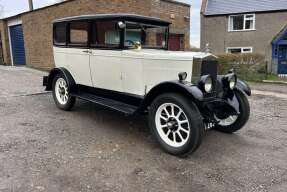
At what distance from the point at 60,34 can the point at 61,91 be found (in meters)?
1.27

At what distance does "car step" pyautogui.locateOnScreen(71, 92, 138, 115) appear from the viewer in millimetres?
4438

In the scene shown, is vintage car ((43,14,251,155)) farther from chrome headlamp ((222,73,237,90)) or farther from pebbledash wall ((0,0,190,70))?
pebbledash wall ((0,0,190,70))

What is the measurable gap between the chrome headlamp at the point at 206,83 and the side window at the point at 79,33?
2.52 m

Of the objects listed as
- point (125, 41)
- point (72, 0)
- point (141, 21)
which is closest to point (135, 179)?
point (125, 41)

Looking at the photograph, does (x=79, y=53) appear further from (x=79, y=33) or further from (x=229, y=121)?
(x=229, y=121)

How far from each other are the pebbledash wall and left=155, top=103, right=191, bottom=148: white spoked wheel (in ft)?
22.9

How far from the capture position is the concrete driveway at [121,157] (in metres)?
3.11

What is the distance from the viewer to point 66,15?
467 inches

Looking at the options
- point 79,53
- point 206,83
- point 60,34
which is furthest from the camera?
point 60,34

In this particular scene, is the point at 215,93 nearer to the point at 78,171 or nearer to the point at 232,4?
the point at 78,171

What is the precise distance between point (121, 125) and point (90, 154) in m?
1.37

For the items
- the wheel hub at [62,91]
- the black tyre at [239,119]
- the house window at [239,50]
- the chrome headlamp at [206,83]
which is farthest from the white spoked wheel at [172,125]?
the house window at [239,50]

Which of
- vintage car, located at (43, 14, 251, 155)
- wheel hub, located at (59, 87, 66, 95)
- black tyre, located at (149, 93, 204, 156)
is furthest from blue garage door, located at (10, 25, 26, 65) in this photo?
black tyre, located at (149, 93, 204, 156)

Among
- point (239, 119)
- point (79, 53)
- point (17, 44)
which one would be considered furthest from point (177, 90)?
point (17, 44)
